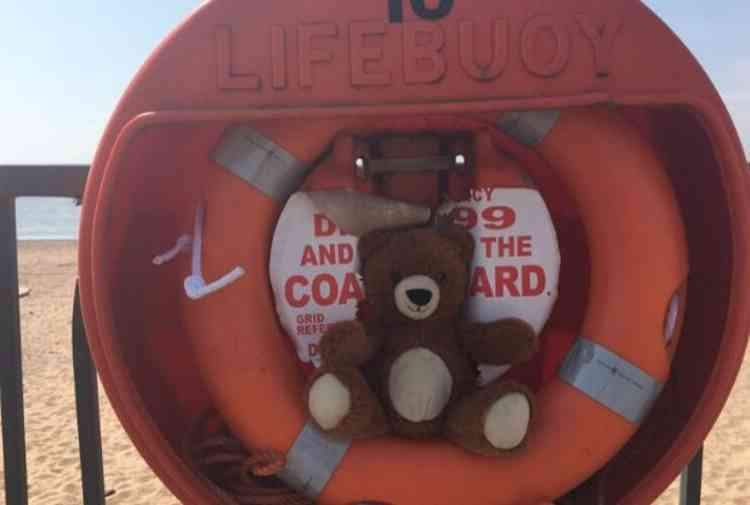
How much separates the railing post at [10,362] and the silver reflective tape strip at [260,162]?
52cm

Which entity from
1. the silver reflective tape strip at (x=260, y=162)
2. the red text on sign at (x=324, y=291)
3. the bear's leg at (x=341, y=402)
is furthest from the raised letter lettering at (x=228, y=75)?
the bear's leg at (x=341, y=402)

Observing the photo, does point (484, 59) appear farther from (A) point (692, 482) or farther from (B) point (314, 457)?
(A) point (692, 482)

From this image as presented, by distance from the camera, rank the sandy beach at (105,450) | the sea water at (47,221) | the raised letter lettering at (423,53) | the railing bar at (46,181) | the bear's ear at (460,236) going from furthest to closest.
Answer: the sea water at (47,221) → the sandy beach at (105,450) → the railing bar at (46,181) → the bear's ear at (460,236) → the raised letter lettering at (423,53)

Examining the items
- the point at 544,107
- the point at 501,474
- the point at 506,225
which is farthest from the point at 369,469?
the point at 544,107

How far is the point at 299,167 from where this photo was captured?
1.12 meters

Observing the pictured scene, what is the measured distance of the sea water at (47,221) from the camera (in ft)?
63.2

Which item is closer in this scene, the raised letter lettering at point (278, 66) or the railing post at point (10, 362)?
the raised letter lettering at point (278, 66)

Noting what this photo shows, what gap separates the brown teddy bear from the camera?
1.07 m

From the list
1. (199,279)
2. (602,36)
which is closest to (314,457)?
(199,279)

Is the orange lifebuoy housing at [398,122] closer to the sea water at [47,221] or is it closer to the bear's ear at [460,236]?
the bear's ear at [460,236]

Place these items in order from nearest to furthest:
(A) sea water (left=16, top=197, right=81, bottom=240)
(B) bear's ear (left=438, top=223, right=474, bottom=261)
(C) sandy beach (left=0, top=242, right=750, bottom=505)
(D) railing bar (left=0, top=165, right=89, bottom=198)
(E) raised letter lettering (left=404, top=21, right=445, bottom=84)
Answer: (E) raised letter lettering (left=404, top=21, right=445, bottom=84) → (B) bear's ear (left=438, top=223, right=474, bottom=261) → (D) railing bar (left=0, top=165, right=89, bottom=198) → (C) sandy beach (left=0, top=242, right=750, bottom=505) → (A) sea water (left=16, top=197, right=81, bottom=240)

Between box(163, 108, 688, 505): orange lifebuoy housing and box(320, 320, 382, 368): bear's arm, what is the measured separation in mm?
91

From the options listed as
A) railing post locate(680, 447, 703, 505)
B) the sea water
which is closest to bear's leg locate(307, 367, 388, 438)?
railing post locate(680, 447, 703, 505)

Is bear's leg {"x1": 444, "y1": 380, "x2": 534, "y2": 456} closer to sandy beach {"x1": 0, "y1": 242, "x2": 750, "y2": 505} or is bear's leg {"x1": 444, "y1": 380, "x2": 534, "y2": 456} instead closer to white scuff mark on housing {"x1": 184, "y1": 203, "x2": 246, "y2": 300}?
white scuff mark on housing {"x1": 184, "y1": 203, "x2": 246, "y2": 300}
